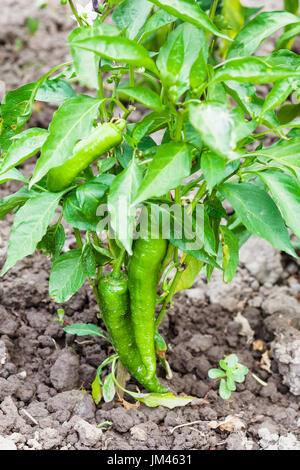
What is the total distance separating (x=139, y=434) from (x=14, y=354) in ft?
1.59

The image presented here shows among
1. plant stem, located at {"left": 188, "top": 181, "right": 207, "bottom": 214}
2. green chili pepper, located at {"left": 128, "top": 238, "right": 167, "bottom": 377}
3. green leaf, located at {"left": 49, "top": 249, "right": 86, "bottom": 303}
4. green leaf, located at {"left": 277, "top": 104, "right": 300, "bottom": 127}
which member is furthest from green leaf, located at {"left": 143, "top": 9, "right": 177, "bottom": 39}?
green leaf, located at {"left": 277, "top": 104, "right": 300, "bottom": 127}

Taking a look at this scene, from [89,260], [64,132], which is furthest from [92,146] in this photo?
[89,260]

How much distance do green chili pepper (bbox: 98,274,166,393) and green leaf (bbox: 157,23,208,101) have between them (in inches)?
20.7

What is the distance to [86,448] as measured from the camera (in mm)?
1537

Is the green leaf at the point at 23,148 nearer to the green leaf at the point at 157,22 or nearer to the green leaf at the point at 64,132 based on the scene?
the green leaf at the point at 64,132

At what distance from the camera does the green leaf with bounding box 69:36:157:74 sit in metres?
1.07

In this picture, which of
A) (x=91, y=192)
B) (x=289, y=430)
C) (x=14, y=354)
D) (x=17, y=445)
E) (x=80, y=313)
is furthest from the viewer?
(x=80, y=313)

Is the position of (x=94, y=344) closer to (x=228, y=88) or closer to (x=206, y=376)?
(x=206, y=376)

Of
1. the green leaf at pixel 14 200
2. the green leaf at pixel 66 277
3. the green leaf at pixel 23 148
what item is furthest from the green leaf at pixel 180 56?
the green leaf at pixel 66 277

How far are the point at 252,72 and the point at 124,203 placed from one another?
36cm

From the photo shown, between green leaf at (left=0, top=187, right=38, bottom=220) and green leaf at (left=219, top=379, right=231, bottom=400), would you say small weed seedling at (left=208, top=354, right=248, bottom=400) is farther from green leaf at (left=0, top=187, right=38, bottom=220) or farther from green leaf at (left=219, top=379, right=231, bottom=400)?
green leaf at (left=0, top=187, right=38, bottom=220)

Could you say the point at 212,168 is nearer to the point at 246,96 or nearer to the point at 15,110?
the point at 246,96

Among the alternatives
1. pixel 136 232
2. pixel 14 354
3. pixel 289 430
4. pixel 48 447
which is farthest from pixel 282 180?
pixel 14 354

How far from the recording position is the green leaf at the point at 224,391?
172 cm
